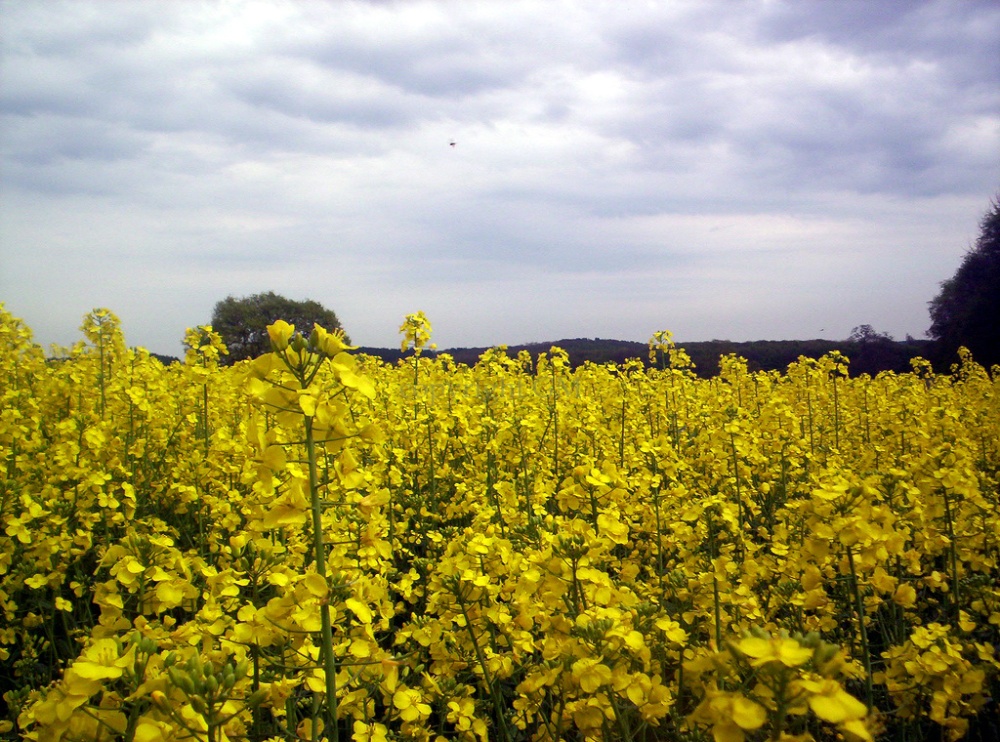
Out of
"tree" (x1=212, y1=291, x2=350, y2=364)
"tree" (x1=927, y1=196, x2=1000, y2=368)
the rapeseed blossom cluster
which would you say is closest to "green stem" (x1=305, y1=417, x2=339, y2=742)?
the rapeseed blossom cluster

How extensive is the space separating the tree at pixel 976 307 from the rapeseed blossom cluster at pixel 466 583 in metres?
18.3

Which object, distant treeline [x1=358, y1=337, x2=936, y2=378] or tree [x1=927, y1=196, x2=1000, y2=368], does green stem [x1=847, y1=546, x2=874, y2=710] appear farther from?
tree [x1=927, y1=196, x2=1000, y2=368]

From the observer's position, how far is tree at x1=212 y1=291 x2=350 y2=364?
2212cm

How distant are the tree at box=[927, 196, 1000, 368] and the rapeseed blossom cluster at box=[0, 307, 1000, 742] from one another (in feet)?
60.0

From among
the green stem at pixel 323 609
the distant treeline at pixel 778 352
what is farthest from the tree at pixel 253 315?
the green stem at pixel 323 609

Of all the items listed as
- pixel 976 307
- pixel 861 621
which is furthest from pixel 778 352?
pixel 861 621

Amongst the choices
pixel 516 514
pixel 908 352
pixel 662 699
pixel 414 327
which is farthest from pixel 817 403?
pixel 908 352

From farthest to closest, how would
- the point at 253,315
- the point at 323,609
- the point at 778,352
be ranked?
1. the point at 253,315
2. the point at 778,352
3. the point at 323,609

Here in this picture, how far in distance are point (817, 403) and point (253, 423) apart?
30.2 feet

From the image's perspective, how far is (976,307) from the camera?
19.6 metres

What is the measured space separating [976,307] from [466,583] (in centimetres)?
2442

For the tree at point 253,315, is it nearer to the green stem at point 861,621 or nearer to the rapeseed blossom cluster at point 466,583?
the rapeseed blossom cluster at point 466,583

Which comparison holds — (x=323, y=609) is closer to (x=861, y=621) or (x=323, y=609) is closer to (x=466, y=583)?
(x=466, y=583)

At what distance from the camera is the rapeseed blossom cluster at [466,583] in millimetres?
1396
